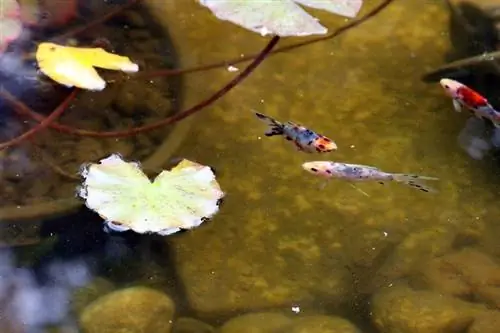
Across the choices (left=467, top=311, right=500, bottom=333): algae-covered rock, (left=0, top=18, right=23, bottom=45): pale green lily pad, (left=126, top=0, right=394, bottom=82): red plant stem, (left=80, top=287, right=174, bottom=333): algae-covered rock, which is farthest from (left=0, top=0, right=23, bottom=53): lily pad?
(left=467, top=311, right=500, bottom=333): algae-covered rock

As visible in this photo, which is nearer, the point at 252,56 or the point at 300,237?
the point at 300,237

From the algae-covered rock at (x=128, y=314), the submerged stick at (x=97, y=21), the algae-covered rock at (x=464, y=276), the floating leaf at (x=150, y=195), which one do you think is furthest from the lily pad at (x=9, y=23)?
the algae-covered rock at (x=464, y=276)

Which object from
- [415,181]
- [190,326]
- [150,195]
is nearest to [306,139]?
[415,181]

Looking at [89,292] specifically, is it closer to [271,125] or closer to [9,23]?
[271,125]

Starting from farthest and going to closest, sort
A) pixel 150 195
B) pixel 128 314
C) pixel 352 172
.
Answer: pixel 352 172, pixel 150 195, pixel 128 314

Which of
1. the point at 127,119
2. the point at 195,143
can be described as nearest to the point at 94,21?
the point at 127,119

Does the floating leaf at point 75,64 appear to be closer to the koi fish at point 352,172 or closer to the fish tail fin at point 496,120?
the koi fish at point 352,172
